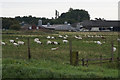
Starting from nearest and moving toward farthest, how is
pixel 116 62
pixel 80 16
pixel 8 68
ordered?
pixel 8 68 → pixel 116 62 → pixel 80 16

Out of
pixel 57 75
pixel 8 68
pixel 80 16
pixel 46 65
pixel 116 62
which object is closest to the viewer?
pixel 57 75

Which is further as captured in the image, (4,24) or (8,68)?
(4,24)

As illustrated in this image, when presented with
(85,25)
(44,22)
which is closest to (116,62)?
(85,25)

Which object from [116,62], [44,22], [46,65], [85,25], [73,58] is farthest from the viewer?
[44,22]

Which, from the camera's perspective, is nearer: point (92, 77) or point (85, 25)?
point (92, 77)

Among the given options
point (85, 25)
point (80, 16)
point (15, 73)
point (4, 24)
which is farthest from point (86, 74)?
point (80, 16)

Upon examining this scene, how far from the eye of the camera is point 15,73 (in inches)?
412

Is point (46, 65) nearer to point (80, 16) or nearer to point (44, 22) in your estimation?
point (44, 22)

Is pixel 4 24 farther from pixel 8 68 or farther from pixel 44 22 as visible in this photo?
pixel 8 68

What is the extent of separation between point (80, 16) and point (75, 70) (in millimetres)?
134042

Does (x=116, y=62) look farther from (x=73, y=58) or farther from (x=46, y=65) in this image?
(x=46, y=65)

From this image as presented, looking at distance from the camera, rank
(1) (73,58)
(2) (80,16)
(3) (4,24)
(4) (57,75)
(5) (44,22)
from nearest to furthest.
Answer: (4) (57,75) → (1) (73,58) → (3) (4,24) → (5) (44,22) → (2) (80,16)

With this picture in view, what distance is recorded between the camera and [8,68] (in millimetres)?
10953

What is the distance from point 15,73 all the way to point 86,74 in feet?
8.28
